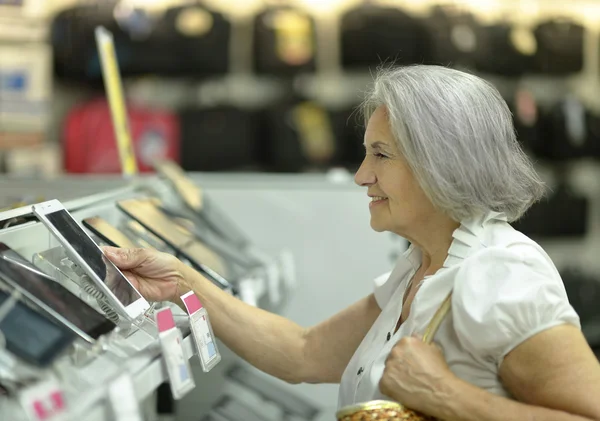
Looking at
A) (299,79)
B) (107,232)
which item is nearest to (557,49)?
(299,79)

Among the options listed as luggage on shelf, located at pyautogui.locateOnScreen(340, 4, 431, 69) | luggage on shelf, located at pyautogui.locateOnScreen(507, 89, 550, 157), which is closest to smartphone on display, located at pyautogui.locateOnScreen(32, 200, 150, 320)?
luggage on shelf, located at pyautogui.locateOnScreen(340, 4, 431, 69)

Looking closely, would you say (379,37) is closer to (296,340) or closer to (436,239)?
(296,340)

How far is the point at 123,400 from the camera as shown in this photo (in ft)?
4.15

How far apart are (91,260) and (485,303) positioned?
0.72m

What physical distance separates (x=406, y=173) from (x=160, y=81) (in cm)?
440

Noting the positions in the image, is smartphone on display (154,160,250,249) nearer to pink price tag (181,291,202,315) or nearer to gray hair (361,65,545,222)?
pink price tag (181,291,202,315)

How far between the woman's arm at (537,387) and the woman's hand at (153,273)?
0.57 metres

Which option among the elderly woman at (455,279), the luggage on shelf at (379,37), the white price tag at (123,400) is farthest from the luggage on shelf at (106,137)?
the white price tag at (123,400)

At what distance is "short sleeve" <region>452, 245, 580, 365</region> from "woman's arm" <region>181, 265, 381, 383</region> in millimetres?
548

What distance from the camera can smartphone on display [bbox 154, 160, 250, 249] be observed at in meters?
3.12

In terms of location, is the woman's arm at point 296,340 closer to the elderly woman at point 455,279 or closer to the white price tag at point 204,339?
the elderly woman at point 455,279

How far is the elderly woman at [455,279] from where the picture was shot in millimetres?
1523

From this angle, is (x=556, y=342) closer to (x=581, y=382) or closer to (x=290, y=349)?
(x=581, y=382)

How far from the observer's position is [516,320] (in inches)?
60.0
